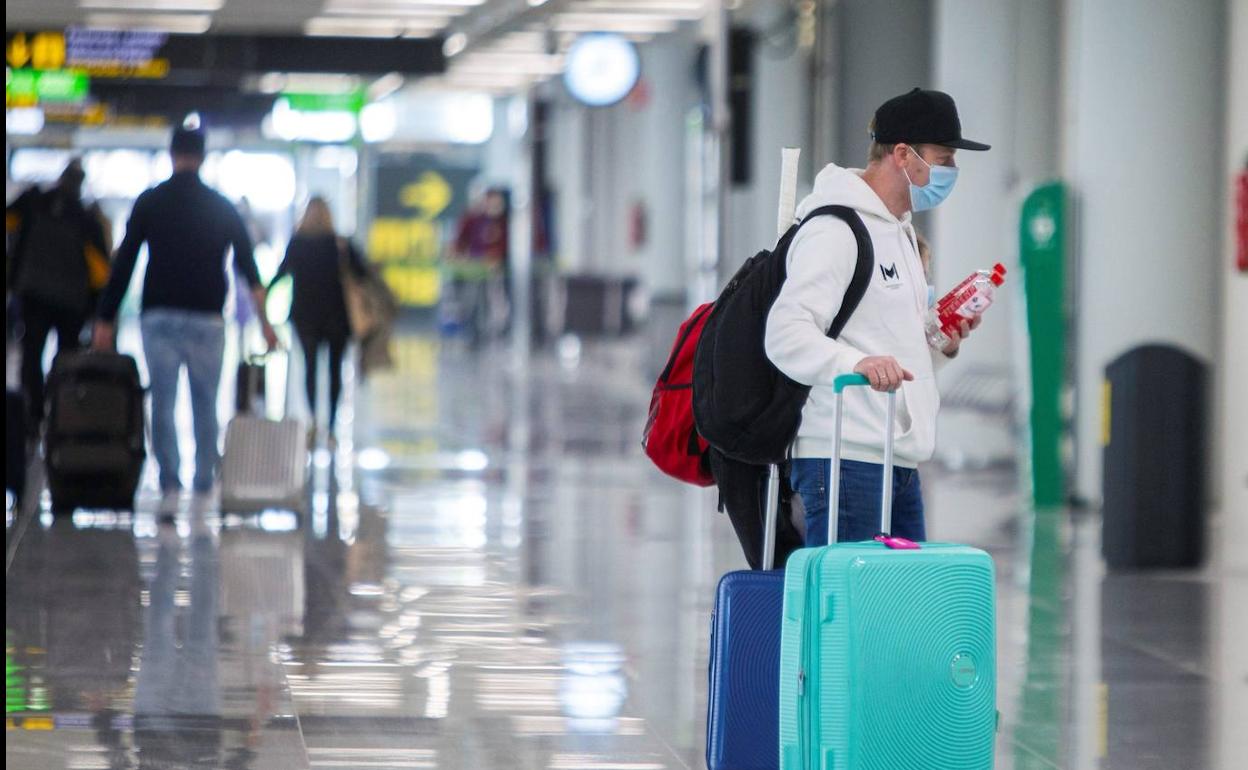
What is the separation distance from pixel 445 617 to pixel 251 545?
2.09 metres

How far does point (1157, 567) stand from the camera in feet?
30.4

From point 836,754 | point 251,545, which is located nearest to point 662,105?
point 251,545

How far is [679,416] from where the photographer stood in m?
4.89

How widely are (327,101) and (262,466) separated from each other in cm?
1104

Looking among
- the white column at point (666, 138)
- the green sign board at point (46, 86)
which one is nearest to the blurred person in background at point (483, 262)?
the white column at point (666, 138)

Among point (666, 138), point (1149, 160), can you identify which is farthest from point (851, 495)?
point (666, 138)

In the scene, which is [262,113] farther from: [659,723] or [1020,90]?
[659,723]

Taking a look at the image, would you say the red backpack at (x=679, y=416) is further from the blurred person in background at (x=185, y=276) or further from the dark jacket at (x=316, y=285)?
the dark jacket at (x=316, y=285)

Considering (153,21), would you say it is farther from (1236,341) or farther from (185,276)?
(1236,341)

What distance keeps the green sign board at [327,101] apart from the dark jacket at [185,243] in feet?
30.1

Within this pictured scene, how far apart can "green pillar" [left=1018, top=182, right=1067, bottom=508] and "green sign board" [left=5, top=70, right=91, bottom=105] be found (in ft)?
27.5

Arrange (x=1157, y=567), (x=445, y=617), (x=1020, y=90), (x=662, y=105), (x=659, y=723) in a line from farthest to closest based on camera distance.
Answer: (x=662, y=105)
(x=1020, y=90)
(x=1157, y=567)
(x=445, y=617)
(x=659, y=723)

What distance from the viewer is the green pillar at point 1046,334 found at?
11.5m

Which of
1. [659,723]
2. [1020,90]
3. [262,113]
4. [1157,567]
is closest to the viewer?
[659,723]
